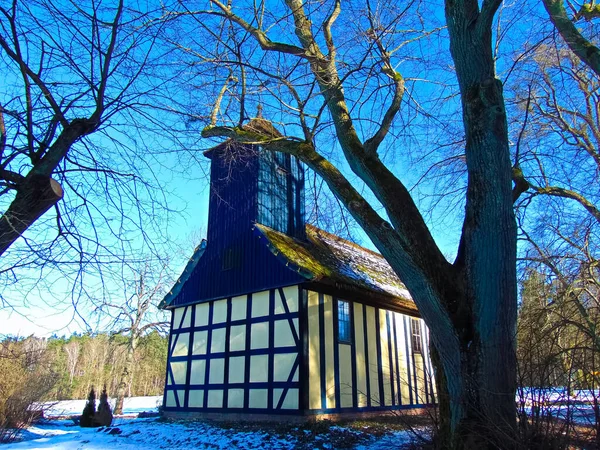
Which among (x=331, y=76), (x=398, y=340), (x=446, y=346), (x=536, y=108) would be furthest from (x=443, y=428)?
(x=536, y=108)

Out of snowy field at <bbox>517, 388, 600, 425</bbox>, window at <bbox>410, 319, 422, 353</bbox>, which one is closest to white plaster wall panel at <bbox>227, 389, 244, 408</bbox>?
window at <bbox>410, 319, 422, 353</bbox>

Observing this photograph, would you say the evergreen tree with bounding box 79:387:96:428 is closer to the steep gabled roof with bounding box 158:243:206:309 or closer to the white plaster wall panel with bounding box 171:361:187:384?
the white plaster wall panel with bounding box 171:361:187:384

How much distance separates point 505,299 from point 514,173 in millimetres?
2292

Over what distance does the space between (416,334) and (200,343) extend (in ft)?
24.6

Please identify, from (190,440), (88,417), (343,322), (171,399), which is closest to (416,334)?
(343,322)

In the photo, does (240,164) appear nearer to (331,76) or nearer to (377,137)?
(331,76)

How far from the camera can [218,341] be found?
498 inches

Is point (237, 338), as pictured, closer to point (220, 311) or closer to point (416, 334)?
point (220, 311)

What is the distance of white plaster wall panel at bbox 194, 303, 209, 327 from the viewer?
43.8 feet

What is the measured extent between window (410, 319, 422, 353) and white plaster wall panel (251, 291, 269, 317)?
237 inches

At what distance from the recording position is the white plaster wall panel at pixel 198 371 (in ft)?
41.8

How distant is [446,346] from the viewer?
4.76 m

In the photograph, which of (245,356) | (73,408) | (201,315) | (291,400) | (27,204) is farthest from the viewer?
(73,408)

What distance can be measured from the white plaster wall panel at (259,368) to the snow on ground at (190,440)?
1491mm
